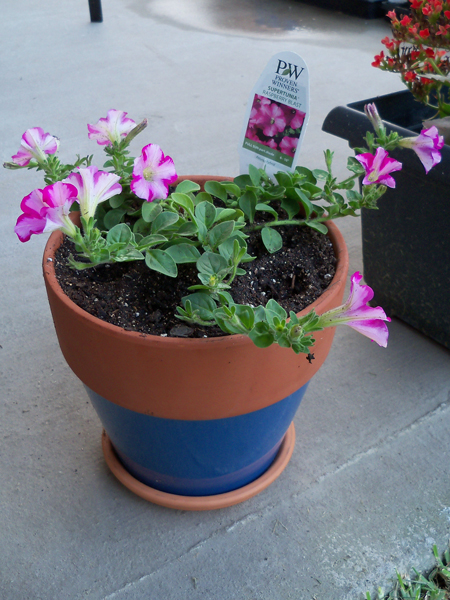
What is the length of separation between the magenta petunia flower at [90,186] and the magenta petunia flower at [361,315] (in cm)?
35

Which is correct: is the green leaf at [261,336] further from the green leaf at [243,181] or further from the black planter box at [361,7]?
the black planter box at [361,7]

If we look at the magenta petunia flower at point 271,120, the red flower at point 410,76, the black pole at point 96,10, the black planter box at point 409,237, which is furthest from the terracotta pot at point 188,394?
the black pole at point 96,10

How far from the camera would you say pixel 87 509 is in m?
1.12

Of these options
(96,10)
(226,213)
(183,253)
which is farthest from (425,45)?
(96,10)

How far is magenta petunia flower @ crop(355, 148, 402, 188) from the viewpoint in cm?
89

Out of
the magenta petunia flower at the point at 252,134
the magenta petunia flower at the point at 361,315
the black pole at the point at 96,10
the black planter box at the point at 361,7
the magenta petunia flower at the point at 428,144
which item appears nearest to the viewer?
the magenta petunia flower at the point at 361,315

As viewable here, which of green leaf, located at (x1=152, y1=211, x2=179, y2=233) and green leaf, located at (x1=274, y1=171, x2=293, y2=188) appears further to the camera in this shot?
green leaf, located at (x1=274, y1=171, x2=293, y2=188)

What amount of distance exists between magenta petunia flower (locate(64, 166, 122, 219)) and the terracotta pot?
0.15 metres

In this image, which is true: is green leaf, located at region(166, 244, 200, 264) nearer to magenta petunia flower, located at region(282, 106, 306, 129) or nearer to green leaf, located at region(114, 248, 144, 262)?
green leaf, located at region(114, 248, 144, 262)

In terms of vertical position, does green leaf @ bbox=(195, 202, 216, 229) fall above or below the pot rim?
above

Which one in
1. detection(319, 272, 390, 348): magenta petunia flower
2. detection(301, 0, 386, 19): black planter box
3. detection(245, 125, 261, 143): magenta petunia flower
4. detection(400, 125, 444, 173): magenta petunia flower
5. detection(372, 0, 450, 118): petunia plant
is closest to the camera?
detection(319, 272, 390, 348): magenta petunia flower

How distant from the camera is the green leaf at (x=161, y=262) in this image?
0.86 meters

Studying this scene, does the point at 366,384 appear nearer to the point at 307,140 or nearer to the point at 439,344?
the point at 439,344

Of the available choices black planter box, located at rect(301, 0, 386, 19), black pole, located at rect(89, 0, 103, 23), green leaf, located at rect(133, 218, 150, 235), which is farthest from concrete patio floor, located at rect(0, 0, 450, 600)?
black planter box, located at rect(301, 0, 386, 19)
